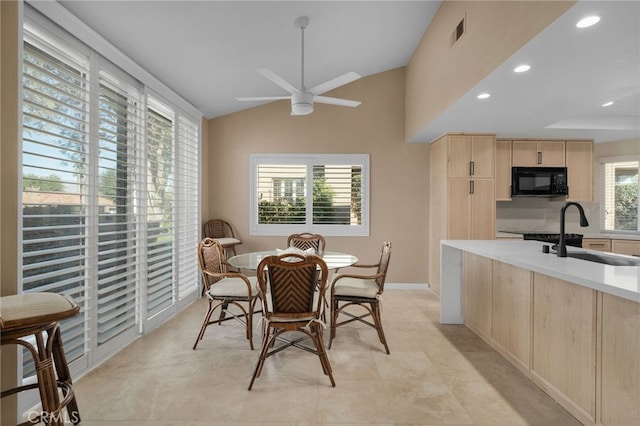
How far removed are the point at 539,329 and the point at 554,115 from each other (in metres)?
2.44

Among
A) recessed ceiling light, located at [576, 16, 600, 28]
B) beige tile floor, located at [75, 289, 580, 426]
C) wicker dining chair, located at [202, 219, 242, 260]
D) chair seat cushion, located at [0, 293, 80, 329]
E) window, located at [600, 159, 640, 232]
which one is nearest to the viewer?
chair seat cushion, located at [0, 293, 80, 329]

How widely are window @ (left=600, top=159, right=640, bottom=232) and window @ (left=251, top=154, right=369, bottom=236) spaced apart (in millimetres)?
3823

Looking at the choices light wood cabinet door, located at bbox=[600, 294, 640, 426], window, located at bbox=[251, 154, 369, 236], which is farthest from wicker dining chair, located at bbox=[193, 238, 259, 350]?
light wood cabinet door, located at bbox=[600, 294, 640, 426]

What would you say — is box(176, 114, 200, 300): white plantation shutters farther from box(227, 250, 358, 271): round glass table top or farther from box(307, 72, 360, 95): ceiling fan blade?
box(307, 72, 360, 95): ceiling fan blade

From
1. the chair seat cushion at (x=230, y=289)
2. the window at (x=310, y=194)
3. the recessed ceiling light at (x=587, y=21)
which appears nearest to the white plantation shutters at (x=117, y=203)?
the chair seat cushion at (x=230, y=289)

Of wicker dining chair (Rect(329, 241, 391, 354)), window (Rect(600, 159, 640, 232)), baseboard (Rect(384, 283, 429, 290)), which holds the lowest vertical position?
baseboard (Rect(384, 283, 429, 290))

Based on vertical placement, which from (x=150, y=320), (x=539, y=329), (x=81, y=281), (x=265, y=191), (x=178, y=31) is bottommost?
(x=150, y=320)

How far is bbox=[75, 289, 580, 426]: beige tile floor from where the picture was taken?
1868mm

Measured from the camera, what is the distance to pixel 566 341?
1.93 m

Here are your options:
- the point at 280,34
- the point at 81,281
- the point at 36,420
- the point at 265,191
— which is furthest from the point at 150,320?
the point at 280,34

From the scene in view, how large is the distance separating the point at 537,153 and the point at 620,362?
11.9 ft

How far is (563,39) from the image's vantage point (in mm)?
1814

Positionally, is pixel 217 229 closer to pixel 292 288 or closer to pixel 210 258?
pixel 210 258

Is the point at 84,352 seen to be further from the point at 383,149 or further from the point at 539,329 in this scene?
the point at 383,149
